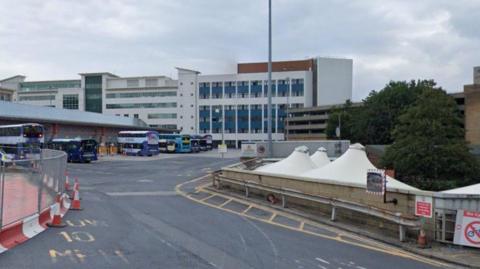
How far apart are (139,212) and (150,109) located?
414 feet

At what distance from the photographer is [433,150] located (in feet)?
126

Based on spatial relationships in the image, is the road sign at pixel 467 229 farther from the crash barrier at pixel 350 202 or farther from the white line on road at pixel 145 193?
the white line on road at pixel 145 193

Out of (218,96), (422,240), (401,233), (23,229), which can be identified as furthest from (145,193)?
(218,96)

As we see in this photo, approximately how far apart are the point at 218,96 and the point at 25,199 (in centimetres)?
12430

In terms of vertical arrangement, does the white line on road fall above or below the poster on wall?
below

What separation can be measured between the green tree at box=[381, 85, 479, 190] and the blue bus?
5085 cm

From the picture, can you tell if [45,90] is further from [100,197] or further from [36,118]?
[100,197]

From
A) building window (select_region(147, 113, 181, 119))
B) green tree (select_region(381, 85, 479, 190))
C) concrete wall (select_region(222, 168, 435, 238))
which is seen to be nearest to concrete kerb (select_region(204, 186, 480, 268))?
concrete wall (select_region(222, 168, 435, 238))

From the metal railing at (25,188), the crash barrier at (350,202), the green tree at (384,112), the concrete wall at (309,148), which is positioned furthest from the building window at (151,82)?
the metal railing at (25,188)

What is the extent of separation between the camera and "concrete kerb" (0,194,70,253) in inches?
436

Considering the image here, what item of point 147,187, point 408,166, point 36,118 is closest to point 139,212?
point 147,187

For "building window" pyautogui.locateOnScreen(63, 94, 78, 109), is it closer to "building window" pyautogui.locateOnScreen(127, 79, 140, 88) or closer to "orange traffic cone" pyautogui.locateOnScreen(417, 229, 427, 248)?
"building window" pyautogui.locateOnScreen(127, 79, 140, 88)

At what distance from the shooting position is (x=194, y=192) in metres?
24.7

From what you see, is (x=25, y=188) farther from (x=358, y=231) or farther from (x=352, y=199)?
(x=352, y=199)
